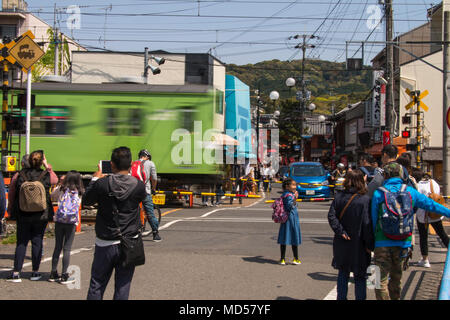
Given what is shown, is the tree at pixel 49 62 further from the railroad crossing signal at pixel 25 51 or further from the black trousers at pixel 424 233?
the black trousers at pixel 424 233

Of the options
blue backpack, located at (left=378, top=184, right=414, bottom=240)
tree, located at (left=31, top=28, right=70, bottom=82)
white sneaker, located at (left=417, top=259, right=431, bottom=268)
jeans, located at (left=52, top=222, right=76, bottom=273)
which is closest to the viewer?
blue backpack, located at (left=378, top=184, right=414, bottom=240)

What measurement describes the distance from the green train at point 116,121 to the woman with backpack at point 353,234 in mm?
12517

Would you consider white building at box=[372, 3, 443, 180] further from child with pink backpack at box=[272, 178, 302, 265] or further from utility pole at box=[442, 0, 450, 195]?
child with pink backpack at box=[272, 178, 302, 265]

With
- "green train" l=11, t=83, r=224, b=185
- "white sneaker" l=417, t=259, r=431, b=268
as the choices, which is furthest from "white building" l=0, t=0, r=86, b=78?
"white sneaker" l=417, t=259, r=431, b=268

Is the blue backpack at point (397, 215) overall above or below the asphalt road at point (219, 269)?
above

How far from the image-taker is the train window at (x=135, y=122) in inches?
727

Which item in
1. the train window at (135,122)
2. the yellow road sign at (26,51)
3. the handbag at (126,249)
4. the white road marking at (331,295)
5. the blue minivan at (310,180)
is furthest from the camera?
the blue minivan at (310,180)

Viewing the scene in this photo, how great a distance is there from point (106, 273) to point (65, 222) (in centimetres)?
260

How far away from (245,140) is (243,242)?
94.9 feet

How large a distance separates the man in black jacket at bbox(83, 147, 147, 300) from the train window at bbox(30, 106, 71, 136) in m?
14.6

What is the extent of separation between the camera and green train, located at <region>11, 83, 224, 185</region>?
18500 millimetres

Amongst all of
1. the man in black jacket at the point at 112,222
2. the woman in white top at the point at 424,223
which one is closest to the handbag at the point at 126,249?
the man in black jacket at the point at 112,222
